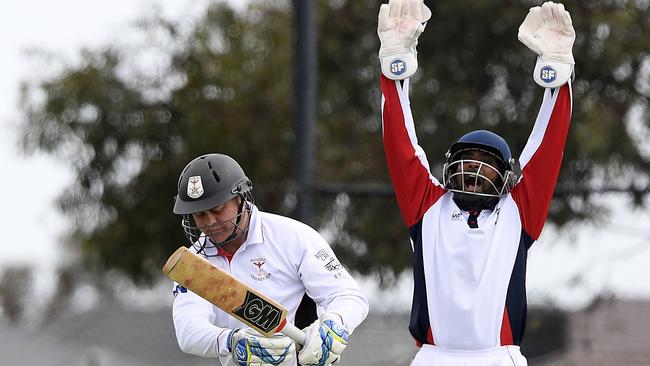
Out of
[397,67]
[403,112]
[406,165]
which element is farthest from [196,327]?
→ [397,67]

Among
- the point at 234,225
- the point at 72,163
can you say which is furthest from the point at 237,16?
the point at 234,225

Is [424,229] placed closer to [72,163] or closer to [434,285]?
[434,285]

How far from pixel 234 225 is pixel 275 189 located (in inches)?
251

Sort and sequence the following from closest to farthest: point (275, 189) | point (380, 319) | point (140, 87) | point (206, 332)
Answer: point (206, 332), point (380, 319), point (275, 189), point (140, 87)

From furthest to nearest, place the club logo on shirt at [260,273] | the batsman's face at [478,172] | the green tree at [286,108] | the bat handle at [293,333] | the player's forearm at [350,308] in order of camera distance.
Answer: the green tree at [286,108]
the club logo on shirt at [260,273]
the batsman's face at [478,172]
the player's forearm at [350,308]
the bat handle at [293,333]

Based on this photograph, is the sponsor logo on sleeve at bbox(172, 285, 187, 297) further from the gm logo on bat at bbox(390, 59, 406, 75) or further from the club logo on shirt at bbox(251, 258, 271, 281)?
the gm logo on bat at bbox(390, 59, 406, 75)

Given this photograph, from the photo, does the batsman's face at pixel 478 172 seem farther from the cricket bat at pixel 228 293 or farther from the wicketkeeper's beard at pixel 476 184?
the cricket bat at pixel 228 293

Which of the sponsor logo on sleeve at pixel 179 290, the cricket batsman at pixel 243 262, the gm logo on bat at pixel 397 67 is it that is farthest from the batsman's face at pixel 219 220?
the gm logo on bat at pixel 397 67

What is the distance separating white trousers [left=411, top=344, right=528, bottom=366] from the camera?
5.24m

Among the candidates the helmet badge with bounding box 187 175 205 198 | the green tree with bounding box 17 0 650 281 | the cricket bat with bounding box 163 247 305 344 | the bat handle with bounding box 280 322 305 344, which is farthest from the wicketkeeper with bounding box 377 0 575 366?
the green tree with bounding box 17 0 650 281

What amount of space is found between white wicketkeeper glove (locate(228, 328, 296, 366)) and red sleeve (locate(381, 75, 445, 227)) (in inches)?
32.4

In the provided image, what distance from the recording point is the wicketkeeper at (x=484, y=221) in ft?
17.3

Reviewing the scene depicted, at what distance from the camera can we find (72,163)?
12453 mm

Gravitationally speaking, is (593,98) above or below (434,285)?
below
